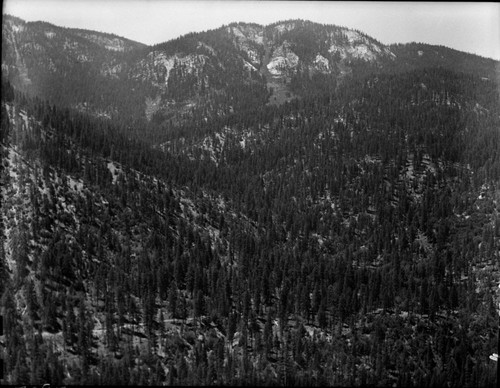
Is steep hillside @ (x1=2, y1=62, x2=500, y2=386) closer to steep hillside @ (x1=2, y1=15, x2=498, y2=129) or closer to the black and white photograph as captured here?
the black and white photograph

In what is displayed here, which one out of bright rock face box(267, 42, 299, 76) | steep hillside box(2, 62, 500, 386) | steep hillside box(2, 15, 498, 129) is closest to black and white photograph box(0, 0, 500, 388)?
steep hillside box(2, 62, 500, 386)

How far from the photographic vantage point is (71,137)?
175ft

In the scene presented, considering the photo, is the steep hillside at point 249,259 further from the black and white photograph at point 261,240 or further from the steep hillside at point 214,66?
the steep hillside at point 214,66

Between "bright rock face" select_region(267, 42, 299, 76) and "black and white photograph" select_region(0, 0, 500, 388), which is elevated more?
"bright rock face" select_region(267, 42, 299, 76)

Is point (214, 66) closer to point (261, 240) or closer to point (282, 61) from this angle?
point (282, 61)

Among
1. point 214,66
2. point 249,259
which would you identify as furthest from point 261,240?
point 214,66

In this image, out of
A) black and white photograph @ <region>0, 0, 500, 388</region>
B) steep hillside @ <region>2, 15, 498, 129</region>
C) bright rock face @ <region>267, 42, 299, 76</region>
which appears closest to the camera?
black and white photograph @ <region>0, 0, 500, 388</region>

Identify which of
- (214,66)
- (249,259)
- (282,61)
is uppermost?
(282,61)

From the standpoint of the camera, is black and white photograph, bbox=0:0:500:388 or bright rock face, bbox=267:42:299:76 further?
bright rock face, bbox=267:42:299:76

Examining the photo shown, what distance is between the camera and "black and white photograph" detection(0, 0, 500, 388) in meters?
35.3

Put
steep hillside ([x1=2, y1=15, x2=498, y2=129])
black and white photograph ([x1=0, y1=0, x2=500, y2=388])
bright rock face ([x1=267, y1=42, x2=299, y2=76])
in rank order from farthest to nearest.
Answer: bright rock face ([x1=267, y1=42, x2=299, y2=76]), steep hillside ([x1=2, y1=15, x2=498, y2=129]), black and white photograph ([x1=0, y1=0, x2=500, y2=388])

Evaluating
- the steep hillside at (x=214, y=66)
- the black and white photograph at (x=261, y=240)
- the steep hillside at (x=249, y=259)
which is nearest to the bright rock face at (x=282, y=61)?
the steep hillside at (x=214, y=66)

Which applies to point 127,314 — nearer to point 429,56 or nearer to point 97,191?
point 97,191

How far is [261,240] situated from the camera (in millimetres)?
59688
